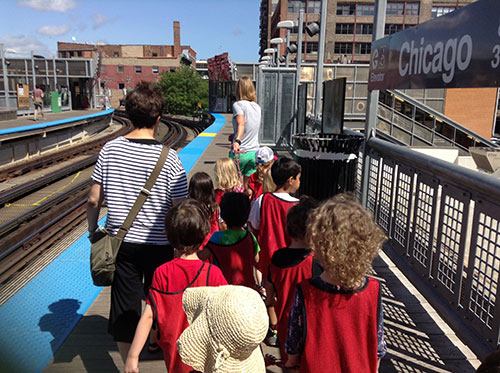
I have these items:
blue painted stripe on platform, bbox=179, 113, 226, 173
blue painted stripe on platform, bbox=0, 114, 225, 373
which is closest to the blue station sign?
blue painted stripe on platform, bbox=0, 114, 225, 373

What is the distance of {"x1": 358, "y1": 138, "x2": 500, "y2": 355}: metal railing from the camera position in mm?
2574

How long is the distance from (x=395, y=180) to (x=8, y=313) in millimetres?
3624

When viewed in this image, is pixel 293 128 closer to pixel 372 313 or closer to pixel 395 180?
pixel 395 180

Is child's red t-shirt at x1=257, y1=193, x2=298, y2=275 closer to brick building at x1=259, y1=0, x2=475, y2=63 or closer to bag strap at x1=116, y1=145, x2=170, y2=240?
bag strap at x1=116, y1=145, x2=170, y2=240

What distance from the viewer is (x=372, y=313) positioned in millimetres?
1929

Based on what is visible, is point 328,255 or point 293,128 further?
point 293,128

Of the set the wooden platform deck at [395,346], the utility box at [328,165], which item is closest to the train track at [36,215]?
the wooden platform deck at [395,346]

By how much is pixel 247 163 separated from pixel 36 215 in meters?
7.12

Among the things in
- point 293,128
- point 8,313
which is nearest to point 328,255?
point 8,313

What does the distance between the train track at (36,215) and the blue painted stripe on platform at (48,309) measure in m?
0.46

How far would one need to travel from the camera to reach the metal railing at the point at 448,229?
257 cm

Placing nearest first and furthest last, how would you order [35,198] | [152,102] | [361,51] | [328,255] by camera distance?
[328,255]
[152,102]
[35,198]
[361,51]

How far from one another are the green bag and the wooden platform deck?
2.71ft

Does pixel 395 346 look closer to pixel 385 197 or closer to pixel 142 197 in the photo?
pixel 385 197
